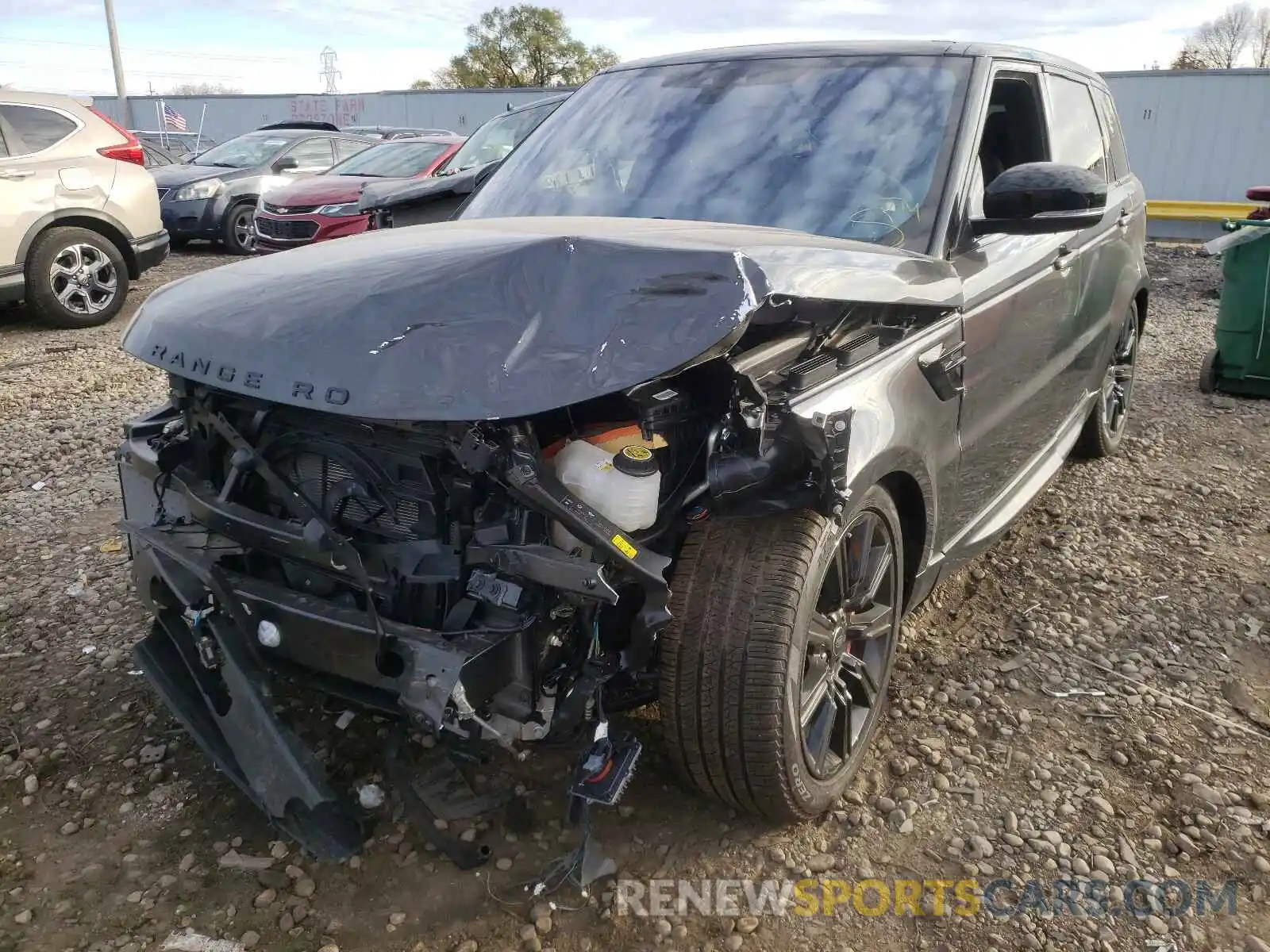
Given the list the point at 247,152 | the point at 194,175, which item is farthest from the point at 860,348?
the point at 247,152

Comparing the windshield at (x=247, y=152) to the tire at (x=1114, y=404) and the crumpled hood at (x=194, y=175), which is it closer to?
the crumpled hood at (x=194, y=175)

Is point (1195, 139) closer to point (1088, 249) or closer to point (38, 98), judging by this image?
point (1088, 249)

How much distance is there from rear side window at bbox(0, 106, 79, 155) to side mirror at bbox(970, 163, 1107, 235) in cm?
774

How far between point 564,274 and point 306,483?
0.90 m

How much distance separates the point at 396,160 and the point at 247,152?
3.24m

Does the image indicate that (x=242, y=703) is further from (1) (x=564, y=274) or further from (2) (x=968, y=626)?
(2) (x=968, y=626)

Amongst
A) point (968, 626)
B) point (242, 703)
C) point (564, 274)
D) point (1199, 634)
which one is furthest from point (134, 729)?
point (1199, 634)

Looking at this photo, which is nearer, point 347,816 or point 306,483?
point 347,816

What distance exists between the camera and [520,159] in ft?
11.9

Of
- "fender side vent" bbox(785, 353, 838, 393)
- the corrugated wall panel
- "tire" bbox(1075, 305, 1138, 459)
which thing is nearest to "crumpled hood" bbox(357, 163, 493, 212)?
"fender side vent" bbox(785, 353, 838, 393)

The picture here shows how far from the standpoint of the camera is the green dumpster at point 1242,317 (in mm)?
6066

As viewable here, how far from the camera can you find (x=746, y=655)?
2137 mm

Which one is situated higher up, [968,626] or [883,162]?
[883,162]

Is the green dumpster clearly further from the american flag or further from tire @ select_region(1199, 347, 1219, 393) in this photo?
the american flag
